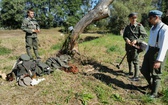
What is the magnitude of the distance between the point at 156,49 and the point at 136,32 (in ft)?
5.01

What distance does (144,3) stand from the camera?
24.6m

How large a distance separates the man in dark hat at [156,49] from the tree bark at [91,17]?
→ 272 centimetres

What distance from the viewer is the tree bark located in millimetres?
6715

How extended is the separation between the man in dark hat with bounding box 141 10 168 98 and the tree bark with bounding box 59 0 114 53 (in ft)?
8.91

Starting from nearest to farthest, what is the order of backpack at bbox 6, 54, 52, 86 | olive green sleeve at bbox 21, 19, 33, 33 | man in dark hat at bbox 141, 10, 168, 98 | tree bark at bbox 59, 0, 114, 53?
man in dark hat at bbox 141, 10, 168, 98
backpack at bbox 6, 54, 52, 86
tree bark at bbox 59, 0, 114, 53
olive green sleeve at bbox 21, 19, 33, 33

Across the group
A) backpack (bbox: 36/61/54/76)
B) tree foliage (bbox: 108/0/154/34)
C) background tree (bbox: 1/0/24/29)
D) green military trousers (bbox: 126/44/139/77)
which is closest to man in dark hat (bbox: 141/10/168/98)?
green military trousers (bbox: 126/44/139/77)

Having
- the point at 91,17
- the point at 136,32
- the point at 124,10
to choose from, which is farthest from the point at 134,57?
the point at 124,10

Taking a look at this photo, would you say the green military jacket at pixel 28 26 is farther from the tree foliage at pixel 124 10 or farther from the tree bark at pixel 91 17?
the tree foliage at pixel 124 10

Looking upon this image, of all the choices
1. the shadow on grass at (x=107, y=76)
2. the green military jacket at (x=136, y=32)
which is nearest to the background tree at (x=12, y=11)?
the shadow on grass at (x=107, y=76)

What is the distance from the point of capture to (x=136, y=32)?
5688 millimetres

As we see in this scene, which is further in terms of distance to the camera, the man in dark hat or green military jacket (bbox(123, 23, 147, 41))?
green military jacket (bbox(123, 23, 147, 41))

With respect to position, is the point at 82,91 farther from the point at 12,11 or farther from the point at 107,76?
the point at 12,11

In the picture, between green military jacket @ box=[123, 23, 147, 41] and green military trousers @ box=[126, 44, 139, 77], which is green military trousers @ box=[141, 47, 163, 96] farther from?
green military jacket @ box=[123, 23, 147, 41]

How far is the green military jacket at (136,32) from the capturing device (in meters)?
5.63
